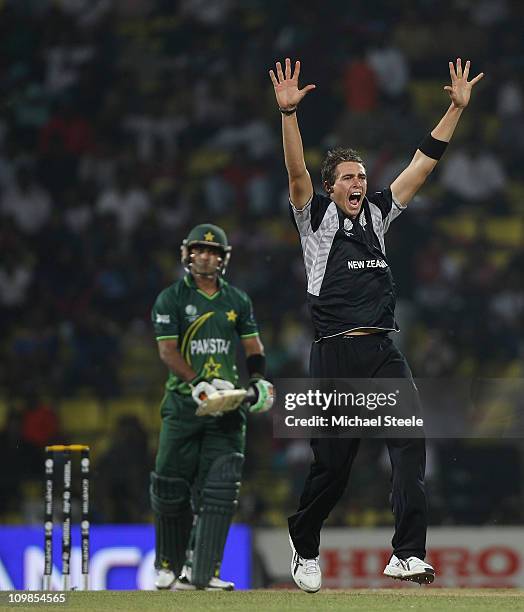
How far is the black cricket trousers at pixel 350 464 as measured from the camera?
5.97m

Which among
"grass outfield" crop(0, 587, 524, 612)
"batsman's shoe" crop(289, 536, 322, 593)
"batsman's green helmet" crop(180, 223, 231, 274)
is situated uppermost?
"batsman's green helmet" crop(180, 223, 231, 274)

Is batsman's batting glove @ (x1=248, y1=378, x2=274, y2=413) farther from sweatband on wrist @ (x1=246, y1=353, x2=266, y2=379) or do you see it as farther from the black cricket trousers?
the black cricket trousers

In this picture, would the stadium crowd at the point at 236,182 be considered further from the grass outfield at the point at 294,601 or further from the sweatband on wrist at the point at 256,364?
the grass outfield at the point at 294,601

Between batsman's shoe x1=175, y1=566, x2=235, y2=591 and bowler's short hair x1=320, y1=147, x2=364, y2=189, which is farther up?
bowler's short hair x1=320, y1=147, x2=364, y2=189

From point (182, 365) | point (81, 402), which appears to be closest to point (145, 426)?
point (81, 402)

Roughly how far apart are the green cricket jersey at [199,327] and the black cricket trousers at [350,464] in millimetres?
1362

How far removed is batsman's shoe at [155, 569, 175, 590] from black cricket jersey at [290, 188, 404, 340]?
2.05 metres

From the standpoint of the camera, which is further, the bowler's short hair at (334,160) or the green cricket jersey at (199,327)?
the green cricket jersey at (199,327)

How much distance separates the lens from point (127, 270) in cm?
1349

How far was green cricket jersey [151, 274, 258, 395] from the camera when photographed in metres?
7.54

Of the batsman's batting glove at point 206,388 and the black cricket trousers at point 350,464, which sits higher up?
the batsman's batting glove at point 206,388

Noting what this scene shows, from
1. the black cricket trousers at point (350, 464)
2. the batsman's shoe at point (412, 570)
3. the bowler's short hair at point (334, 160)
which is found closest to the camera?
the batsman's shoe at point (412, 570)

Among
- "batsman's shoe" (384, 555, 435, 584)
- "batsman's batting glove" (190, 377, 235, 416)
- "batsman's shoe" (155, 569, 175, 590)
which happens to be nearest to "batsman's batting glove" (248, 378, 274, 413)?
"batsman's batting glove" (190, 377, 235, 416)

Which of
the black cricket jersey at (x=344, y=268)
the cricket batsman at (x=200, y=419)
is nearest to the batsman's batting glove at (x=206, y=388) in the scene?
the cricket batsman at (x=200, y=419)
